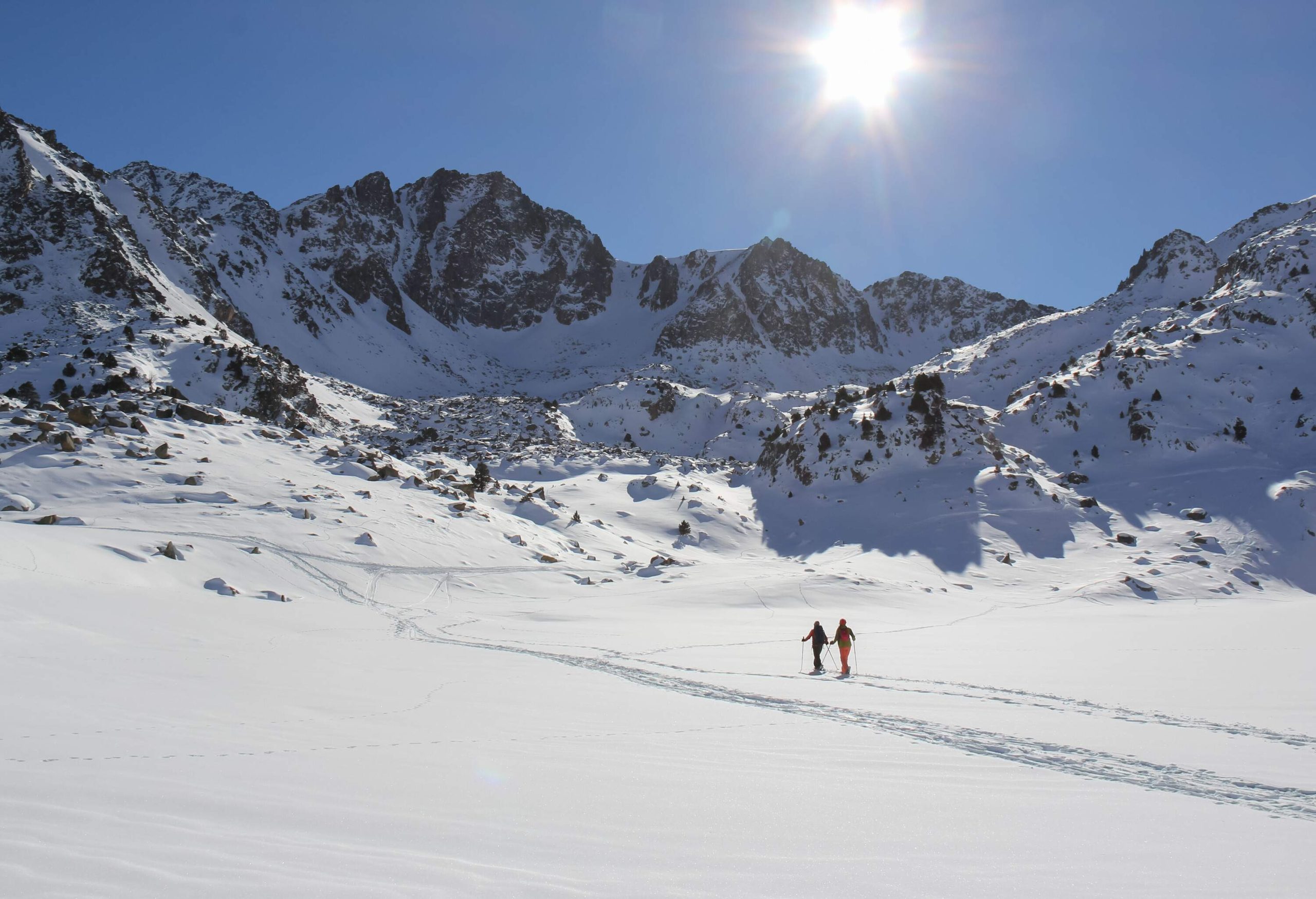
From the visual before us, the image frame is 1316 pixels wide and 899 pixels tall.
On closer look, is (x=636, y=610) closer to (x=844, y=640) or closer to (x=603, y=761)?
(x=844, y=640)

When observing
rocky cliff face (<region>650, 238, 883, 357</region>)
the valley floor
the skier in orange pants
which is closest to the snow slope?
the valley floor

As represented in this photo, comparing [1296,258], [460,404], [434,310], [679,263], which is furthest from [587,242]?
[1296,258]

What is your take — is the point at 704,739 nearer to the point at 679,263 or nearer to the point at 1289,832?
the point at 1289,832

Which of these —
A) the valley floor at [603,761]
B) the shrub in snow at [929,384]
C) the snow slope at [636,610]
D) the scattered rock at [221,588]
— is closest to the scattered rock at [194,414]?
the snow slope at [636,610]

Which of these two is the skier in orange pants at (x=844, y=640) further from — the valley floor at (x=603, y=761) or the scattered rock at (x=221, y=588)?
the scattered rock at (x=221, y=588)

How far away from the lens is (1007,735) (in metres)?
7.51

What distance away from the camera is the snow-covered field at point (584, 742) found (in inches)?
141

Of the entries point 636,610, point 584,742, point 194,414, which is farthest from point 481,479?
point 584,742

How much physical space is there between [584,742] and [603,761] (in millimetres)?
755

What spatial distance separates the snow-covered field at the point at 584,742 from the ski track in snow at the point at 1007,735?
Answer: 57 millimetres

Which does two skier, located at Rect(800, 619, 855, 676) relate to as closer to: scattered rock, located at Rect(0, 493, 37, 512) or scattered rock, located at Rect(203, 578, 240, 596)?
scattered rock, located at Rect(203, 578, 240, 596)

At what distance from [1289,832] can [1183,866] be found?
53.7 inches

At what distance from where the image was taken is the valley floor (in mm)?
3514

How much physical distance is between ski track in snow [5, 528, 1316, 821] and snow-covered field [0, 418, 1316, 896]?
0.06 meters
